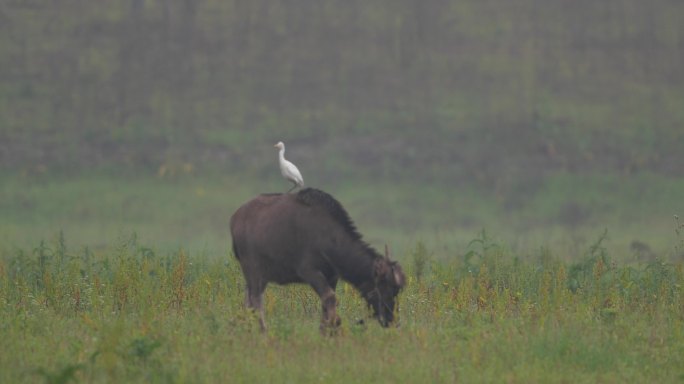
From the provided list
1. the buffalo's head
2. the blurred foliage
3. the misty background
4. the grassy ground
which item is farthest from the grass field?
the blurred foliage

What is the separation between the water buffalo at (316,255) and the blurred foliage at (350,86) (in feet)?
64.7

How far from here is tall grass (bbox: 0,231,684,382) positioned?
437 inches

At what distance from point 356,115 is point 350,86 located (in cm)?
164

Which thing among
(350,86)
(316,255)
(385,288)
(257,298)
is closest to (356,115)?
(350,86)

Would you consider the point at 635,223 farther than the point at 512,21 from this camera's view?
No

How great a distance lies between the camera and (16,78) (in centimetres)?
3600

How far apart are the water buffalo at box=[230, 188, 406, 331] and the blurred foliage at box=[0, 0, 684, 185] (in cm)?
1973

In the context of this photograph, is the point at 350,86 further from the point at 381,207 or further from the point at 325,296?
the point at 325,296

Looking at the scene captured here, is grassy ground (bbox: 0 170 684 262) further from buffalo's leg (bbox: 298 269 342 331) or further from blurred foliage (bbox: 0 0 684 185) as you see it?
buffalo's leg (bbox: 298 269 342 331)

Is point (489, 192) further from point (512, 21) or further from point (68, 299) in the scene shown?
point (68, 299)

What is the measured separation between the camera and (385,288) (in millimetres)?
12664

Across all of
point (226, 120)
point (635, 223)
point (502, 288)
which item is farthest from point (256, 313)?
point (226, 120)

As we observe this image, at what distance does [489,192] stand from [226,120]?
24.1 feet

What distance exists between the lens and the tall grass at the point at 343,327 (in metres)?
11.1
